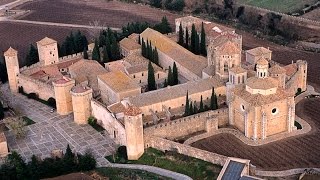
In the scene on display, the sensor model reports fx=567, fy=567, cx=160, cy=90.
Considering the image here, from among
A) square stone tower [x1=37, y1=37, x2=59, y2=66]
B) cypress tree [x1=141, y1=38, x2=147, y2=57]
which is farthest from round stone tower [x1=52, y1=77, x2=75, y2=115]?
cypress tree [x1=141, y1=38, x2=147, y2=57]

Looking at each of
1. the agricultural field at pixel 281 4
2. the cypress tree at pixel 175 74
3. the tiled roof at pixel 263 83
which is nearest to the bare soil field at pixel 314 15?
the agricultural field at pixel 281 4

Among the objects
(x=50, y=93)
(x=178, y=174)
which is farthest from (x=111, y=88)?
(x=178, y=174)

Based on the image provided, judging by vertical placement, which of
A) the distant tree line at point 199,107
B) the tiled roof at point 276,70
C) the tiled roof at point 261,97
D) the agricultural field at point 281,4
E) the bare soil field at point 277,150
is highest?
the tiled roof at point 276,70

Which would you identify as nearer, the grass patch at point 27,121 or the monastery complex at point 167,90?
the monastery complex at point 167,90

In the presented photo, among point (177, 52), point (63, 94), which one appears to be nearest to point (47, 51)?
point (63, 94)

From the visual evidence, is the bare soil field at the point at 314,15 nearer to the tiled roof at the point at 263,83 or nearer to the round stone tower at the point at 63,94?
the tiled roof at the point at 263,83

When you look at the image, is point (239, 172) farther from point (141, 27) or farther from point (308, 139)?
point (141, 27)
